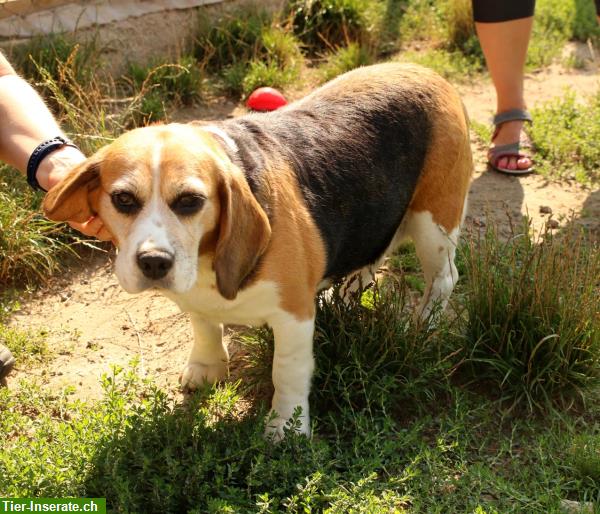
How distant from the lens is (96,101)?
18.0 ft

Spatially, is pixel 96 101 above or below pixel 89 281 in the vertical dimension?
above

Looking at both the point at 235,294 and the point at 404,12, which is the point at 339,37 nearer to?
the point at 404,12

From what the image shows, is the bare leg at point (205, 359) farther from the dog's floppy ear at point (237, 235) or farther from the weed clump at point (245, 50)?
the weed clump at point (245, 50)

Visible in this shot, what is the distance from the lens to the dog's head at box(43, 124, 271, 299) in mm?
3018

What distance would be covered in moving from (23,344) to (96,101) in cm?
178

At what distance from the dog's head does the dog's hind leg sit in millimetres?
1183

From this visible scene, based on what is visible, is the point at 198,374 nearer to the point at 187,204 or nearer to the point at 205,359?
the point at 205,359

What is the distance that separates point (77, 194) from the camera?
130 inches

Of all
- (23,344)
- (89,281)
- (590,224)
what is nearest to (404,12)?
(590,224)

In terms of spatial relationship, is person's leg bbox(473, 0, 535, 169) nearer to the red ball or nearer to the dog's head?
the red ball

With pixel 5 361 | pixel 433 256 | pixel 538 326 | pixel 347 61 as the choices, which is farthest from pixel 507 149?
pixel 5 361

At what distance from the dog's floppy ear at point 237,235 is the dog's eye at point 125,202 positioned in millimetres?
328

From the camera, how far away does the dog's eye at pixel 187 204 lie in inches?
120

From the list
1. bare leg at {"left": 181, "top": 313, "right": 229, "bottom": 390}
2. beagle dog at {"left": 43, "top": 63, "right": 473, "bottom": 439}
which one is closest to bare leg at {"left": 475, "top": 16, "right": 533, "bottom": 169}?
beagle dog at {"left": 43, "top": 63, "right": 473, "bottom": 439}
